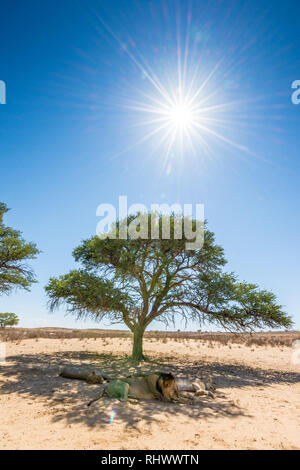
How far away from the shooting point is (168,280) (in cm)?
1847

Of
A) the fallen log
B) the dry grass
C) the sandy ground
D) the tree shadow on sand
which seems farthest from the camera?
the dry grass

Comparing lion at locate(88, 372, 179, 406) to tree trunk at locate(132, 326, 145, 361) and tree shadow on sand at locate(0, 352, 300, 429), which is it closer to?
tree shadow on sand at locate(0, 352, 300, 429)

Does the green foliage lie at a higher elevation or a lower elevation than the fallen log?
higher

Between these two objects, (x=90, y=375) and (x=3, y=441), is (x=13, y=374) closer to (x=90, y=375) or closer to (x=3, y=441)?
(x=90, y=375)

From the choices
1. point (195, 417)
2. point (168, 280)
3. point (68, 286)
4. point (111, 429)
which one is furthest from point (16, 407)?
point (168, 280)

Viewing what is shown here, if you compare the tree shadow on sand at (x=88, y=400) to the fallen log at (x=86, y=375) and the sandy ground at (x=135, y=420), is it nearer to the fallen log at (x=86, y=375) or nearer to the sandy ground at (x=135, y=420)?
the sandy ground at (x=135, y=420)

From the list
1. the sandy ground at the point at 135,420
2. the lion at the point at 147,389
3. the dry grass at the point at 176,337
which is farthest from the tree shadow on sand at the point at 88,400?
the dry grass at the point at 176,337

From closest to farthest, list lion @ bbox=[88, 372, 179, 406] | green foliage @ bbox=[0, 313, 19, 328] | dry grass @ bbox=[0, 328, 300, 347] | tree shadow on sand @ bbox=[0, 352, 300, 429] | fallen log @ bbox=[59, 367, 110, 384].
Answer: tree shadow on sand @ bbox=[0, 352, 300, 429] < lion @ bbox=[88, 372, 179, 406] < fallen log @ bbox=[59, 367, 110, 384] < green foliage @ bbox=[0, 313, 19, 328] < dry grass @ bbox=[0, 328, 300, 347]

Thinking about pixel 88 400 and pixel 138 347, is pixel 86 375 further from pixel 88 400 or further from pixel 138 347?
pixel 138 347

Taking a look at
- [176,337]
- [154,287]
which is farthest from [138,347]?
[176,337]

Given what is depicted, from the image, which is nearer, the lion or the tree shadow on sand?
the tree shadow on sand

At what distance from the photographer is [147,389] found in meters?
8.37

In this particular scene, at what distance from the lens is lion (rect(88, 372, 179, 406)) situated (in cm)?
796

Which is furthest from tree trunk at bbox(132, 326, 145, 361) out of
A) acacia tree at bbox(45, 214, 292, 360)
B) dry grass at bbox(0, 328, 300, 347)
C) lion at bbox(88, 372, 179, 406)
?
lion at bbox(88, 372, 179, 406)
